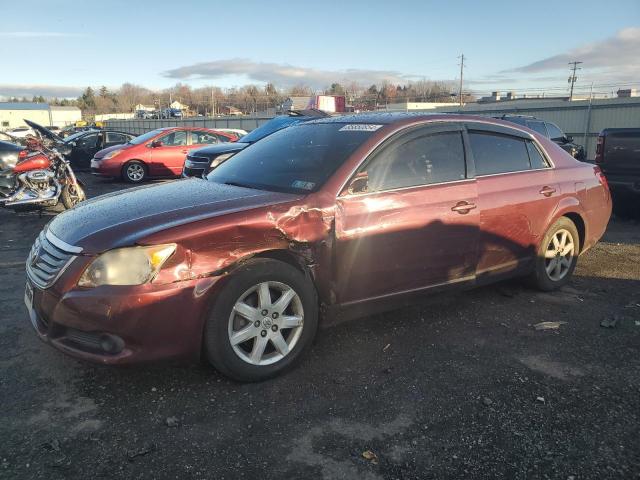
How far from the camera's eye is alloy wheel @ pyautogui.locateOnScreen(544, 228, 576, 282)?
491cm

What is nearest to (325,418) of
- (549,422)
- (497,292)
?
(549,422)

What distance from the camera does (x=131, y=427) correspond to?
275 centimetres

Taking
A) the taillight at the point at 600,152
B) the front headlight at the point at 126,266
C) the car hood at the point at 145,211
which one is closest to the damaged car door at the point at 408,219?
the car hood at the point at 145,211

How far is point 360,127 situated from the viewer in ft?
13.3

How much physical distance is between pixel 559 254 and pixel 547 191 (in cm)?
69

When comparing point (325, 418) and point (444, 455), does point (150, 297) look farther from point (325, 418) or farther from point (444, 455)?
point (444, 455)

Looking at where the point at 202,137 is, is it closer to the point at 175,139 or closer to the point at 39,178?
the point at 175,139

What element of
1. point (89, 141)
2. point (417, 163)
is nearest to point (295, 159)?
point (417, 163)

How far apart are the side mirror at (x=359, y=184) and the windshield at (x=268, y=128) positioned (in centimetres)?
736

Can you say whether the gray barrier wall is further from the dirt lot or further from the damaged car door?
the dirt lot

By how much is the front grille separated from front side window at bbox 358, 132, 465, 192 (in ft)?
6.38

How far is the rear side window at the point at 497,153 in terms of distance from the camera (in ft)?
14.2

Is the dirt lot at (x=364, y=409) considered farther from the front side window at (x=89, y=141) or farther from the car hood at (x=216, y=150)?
the front side window at (x=89, y=141)

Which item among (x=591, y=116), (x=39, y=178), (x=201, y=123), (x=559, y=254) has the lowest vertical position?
(x=559, y=254)
